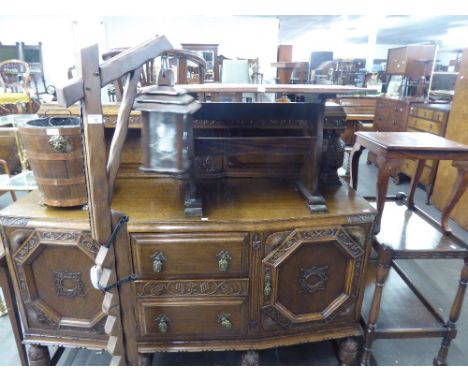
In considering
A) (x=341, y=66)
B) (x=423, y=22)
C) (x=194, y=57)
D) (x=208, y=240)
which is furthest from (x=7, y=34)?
(x=423, y=22)

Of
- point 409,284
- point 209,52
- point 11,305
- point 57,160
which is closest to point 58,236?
point 57,160

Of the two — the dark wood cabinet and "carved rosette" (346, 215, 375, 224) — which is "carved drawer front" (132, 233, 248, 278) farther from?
the dark wood cabinet

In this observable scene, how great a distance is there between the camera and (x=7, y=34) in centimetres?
Result: 740

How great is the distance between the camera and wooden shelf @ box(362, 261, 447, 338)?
1.56 meters

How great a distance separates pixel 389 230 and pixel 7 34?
343 inches

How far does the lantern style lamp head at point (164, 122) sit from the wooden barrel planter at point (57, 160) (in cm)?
50

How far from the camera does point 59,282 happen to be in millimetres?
1390

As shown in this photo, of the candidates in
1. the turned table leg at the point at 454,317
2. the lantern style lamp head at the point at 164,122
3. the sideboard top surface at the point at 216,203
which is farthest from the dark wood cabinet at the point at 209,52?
the lantern style lamp head at the point at 164,122

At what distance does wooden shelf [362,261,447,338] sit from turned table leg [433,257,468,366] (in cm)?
3

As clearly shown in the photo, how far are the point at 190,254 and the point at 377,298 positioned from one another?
0.82 m

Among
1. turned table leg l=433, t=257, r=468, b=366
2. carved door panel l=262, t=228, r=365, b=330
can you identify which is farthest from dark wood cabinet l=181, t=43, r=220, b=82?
turned table leg l=433, t=257, r=468, b=366

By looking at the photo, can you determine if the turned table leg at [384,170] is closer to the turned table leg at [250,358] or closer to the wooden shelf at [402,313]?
the wooden shelf at [402,313]

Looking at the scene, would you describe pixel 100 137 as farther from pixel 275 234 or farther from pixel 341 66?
pixel 341 66

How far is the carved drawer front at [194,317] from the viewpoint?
139 cm
